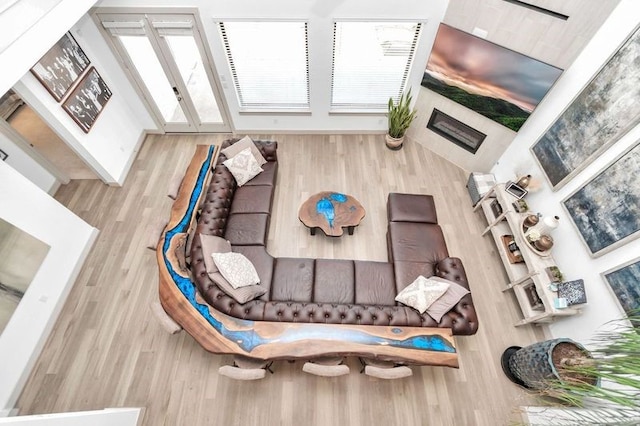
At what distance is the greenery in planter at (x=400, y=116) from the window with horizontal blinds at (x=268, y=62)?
1.61m

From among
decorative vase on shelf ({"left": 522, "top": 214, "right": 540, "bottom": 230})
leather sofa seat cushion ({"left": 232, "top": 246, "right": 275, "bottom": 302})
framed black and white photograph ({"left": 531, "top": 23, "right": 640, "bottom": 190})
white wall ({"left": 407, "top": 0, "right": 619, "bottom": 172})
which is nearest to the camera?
framed black and white photograph ({"left": 531, "top": 23, "right": 640, "bottom": 190})

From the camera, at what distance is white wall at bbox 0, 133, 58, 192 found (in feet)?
15.2

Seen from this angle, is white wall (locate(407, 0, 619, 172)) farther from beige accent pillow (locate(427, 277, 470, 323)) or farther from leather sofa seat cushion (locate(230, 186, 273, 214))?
leather sofa seat cushion (locate(230, 186, 273, 214))

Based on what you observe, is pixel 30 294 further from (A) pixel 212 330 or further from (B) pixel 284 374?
(B) pixel 284 374

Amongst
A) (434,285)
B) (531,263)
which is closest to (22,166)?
(434,285)

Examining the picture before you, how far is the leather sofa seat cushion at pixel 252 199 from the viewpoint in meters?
4.69

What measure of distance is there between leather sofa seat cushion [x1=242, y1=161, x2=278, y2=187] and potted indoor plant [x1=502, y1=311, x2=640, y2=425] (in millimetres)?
4071

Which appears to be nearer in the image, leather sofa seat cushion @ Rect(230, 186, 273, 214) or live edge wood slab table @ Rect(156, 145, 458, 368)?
live edge wood slab table @ Rect(156, 145, 458, 368)

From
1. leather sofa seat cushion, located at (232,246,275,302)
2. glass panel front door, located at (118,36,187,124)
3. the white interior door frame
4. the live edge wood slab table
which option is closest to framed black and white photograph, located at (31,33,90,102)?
glass panel front door, located at (118,36,187,124)

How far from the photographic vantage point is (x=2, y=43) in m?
2.97

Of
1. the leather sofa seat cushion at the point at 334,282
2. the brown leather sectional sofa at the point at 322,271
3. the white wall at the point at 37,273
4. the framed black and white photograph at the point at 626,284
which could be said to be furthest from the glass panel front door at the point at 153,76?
the framed black and white photograph at the point at 626,284

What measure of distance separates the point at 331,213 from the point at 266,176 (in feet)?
4.12

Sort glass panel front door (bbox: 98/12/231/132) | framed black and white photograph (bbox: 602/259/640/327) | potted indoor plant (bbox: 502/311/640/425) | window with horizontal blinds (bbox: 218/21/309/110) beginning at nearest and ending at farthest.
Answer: potted indoor plant (bbox: 502/311/640/425)
framed black and white photograph (bbox: 602/259/640/327)
glass panel front door (bbox: 98/12/231/132)
window with horizontal blinds (bbox: 218/21/309/110)

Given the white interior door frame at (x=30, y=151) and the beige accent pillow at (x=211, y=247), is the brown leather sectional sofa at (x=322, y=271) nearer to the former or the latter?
the beige accent pillow at (x=211, y=247)
